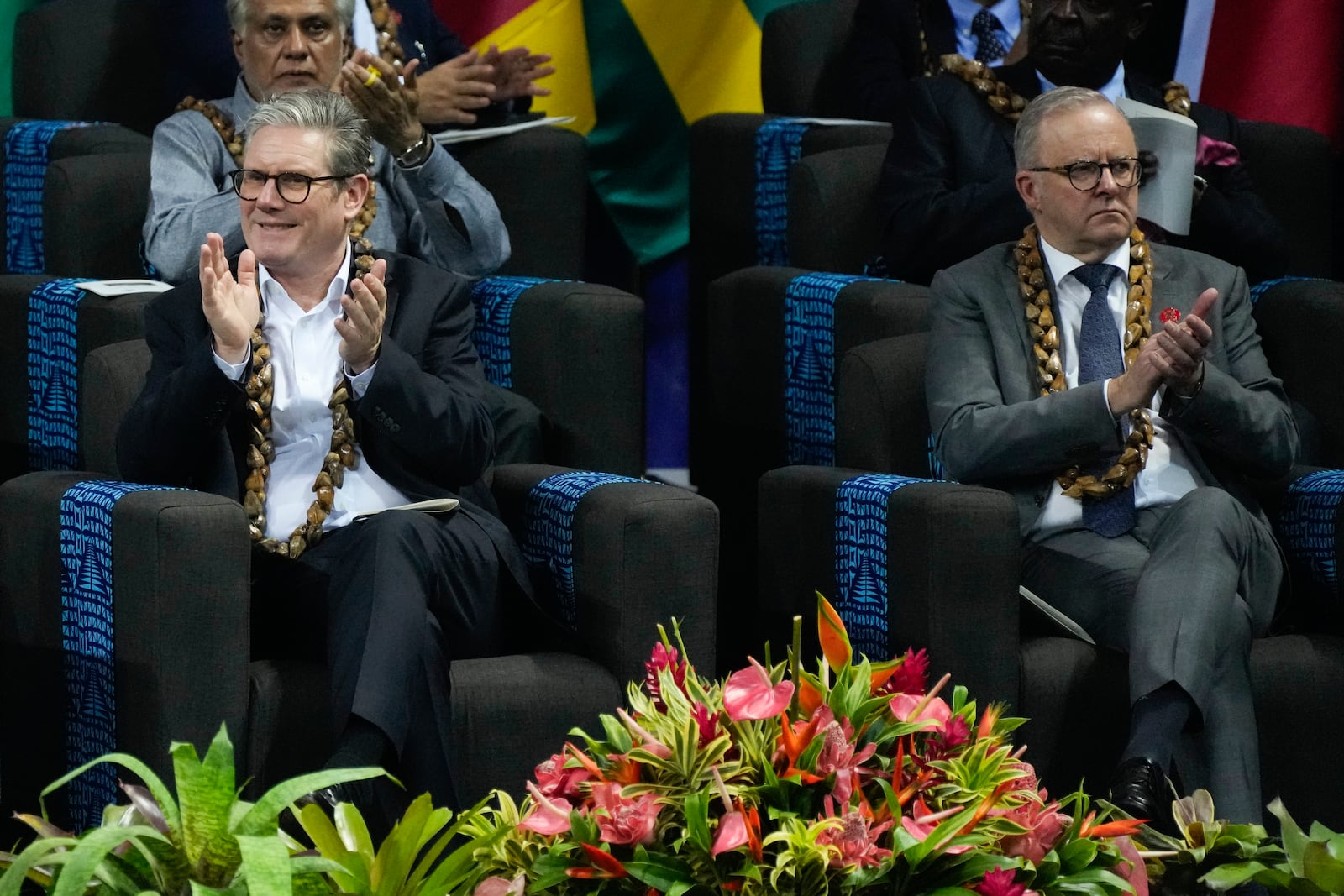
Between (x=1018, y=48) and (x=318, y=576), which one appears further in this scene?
(x=1018, y=48)

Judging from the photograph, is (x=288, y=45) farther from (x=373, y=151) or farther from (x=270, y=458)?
(x=270, y=458)

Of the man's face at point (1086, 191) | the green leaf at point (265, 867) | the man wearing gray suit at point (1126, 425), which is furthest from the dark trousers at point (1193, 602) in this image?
the green leaf at point (265, 867)

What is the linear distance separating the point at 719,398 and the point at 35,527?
4.45 ft

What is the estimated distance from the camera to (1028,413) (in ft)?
9.25

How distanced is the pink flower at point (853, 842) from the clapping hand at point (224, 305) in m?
1.47

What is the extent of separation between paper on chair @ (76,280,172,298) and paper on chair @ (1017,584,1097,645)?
4.30ft

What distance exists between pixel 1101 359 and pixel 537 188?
1.21m

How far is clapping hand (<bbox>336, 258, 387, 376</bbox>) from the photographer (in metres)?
2.61

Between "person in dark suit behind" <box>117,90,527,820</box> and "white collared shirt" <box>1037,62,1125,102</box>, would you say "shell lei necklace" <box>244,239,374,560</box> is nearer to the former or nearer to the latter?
"person in dark suit behind" <box>117,90,527,820</box>

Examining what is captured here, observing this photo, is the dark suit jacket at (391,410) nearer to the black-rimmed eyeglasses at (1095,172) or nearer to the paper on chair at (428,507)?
the paper on chair at (428,507)

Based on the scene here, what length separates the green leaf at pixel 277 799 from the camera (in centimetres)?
136

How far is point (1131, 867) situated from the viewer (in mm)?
1488

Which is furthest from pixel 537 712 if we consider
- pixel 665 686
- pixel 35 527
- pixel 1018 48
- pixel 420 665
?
pixel 1018 48

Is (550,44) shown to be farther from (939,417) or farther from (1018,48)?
(939,417)
